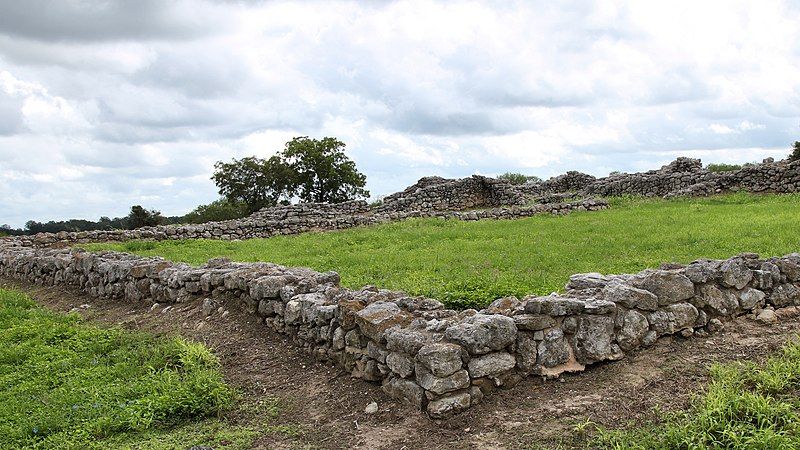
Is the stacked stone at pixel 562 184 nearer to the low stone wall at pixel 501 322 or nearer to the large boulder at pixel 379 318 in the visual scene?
the low stone wall at pixel 501 322

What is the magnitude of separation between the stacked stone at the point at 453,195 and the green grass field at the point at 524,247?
326 inches

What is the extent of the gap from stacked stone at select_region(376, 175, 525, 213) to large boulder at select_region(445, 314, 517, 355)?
2406 cm

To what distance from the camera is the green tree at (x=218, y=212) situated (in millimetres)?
46500

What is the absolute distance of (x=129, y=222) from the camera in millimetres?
38500

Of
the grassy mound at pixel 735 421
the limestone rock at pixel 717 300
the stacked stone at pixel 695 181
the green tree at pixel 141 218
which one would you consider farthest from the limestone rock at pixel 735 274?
the green tree at pixel 141 218

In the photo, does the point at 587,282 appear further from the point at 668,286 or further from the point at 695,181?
the point at 695,181

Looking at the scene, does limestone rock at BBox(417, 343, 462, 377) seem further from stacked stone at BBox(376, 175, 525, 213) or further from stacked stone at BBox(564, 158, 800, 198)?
stacked stone at BBox(376, 175, 525, 213)

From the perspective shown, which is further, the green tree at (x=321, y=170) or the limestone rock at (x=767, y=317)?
the green tree at (x=321, y=170)

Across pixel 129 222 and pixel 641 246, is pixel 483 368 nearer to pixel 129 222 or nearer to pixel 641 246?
pixel 641 246

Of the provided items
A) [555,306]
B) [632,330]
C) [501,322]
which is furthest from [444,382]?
[632,330]

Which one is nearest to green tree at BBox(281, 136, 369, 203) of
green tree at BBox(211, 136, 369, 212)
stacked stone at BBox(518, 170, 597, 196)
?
green tree at BBox(211, 136, 369, 212)

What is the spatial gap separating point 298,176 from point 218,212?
43.0 ft

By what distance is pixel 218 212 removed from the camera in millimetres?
51875

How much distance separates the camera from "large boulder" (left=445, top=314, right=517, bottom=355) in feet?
19.4
